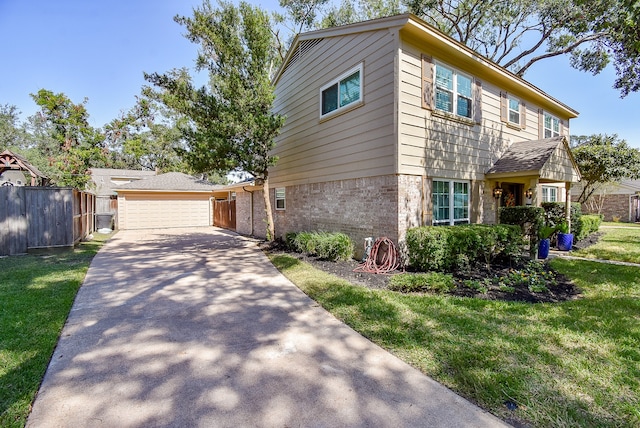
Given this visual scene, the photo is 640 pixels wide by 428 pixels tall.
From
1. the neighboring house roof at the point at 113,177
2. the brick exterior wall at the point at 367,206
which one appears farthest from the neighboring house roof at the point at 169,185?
the brick exterior wall at the point at 367,206

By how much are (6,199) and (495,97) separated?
49.9 feet

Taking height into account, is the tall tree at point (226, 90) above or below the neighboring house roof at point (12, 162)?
above

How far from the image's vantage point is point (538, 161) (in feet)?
27.3

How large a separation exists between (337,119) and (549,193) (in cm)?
1048

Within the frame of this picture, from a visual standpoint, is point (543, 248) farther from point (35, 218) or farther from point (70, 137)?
point (70, 137)

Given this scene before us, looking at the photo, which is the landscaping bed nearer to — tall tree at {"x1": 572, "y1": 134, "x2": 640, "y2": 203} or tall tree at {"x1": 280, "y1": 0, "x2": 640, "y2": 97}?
tall tree at {"x1": 572, "y1": 134, "x2": 640, "y2": 203}

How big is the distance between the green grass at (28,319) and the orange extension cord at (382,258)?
528 centimetres

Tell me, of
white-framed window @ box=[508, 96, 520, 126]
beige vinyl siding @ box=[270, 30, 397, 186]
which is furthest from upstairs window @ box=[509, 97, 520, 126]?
beige vinyl siding @ box=[270, 30, 397, 186]

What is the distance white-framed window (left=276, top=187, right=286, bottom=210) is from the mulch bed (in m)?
4.38

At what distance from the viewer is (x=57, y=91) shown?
70.8 ft

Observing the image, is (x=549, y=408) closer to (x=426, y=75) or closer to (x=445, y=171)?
(x=445, y=171)

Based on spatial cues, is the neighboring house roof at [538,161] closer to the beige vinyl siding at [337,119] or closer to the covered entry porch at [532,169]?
the covered entry porch at [532,169]

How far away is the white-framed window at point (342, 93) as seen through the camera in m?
8.07

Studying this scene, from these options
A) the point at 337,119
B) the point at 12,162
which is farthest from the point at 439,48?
the point at 12,162
